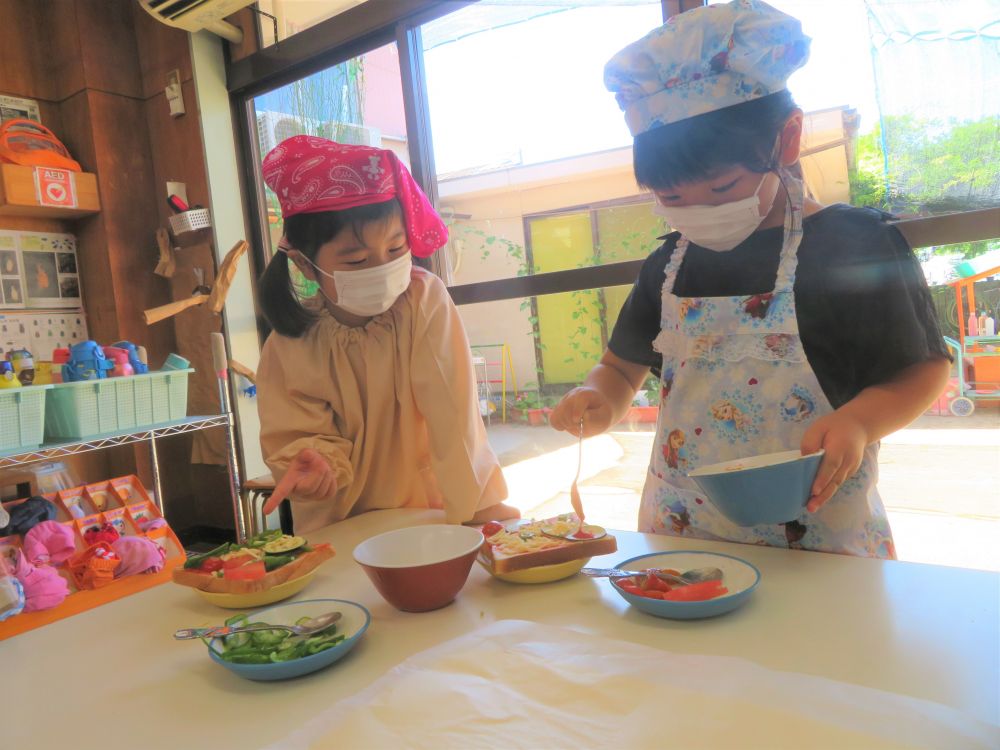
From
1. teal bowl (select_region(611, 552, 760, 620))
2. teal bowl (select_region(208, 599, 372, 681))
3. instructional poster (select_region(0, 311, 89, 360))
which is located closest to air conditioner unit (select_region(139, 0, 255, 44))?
instructional poster (select_region(0, 311, 89, 360))

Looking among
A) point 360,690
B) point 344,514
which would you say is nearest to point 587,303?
point 344,514

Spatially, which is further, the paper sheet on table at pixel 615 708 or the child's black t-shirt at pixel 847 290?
the child's black t-shirt at pixel 847 290

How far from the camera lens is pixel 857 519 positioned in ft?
3.35

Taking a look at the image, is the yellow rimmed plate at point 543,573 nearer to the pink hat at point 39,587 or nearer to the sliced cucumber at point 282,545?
the sliced cucumber at point 282,545

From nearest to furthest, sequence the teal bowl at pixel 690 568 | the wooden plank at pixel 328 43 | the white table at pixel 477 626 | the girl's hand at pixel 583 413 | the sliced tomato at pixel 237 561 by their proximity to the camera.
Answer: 1. the white table at pixel 477 626
2. the teal bowl at pixel 690 568
3. the sliced tomato at pixel 237 561
4. the girl's hand at pixel 583 413
5. the wooden plank at pixel 328 43

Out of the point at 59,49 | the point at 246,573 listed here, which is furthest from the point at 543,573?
the point at 59,49

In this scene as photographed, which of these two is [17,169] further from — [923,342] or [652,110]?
[923,342]

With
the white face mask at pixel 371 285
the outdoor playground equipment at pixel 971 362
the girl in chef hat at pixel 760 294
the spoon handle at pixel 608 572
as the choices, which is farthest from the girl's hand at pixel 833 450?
the outdoor playground equipment at pixel 971 362

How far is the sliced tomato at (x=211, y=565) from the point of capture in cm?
95

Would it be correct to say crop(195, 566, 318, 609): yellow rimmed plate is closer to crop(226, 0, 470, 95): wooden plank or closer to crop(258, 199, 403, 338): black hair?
crop(258, 199, 403, 338): black hair

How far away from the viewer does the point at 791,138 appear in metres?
1.00

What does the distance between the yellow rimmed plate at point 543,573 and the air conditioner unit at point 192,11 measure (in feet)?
8.54

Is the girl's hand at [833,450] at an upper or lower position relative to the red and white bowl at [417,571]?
upper

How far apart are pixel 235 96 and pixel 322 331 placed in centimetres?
234
